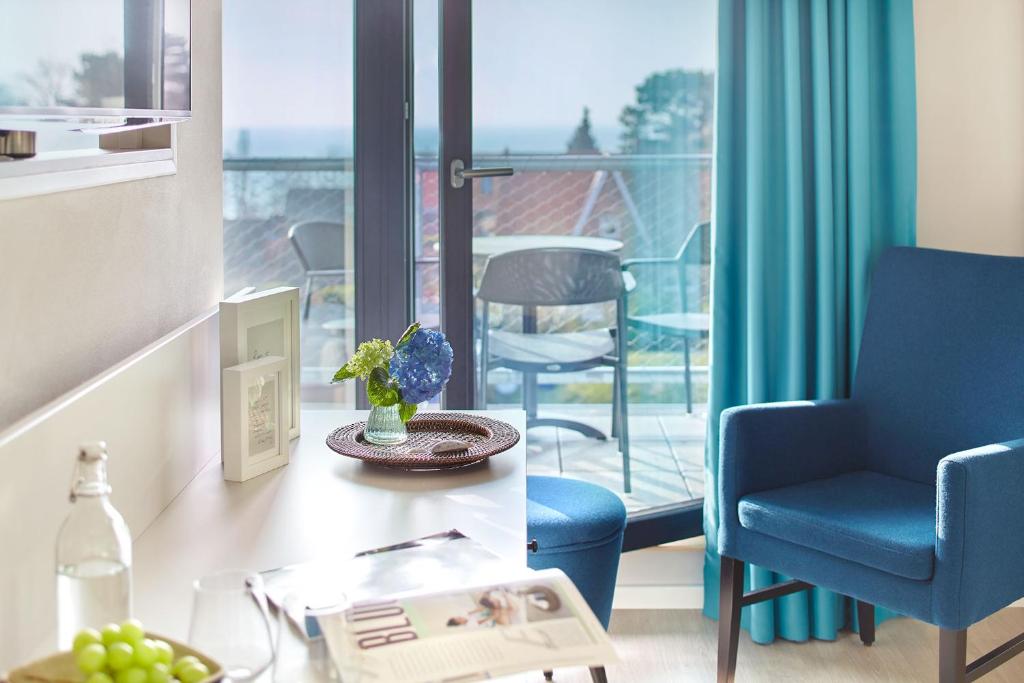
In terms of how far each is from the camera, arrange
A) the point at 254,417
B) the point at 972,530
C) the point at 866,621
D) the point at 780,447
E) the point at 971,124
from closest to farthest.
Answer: the point at 254,417 → the point at 972,530 → the point at 780,447 → the point at 866,621 → the point at 971,124

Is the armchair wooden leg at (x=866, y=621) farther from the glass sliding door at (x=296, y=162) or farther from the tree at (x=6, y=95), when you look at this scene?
the tree at (x=6, y=95)

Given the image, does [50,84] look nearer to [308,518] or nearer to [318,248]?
[308,518]

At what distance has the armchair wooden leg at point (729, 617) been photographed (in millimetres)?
2713

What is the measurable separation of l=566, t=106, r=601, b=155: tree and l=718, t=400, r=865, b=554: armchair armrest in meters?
0.83

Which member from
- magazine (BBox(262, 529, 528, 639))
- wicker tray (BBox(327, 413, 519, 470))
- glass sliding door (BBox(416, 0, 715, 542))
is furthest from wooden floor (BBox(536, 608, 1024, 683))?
magazine (BBox(262, 529, 528, 639))

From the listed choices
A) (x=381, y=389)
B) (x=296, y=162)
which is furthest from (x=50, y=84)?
(x=296, y=162)

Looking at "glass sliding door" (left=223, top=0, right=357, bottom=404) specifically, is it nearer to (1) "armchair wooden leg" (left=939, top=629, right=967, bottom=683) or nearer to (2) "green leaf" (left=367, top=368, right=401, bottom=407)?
(2) "green leaf" (left=367, top=368, right=401, bottom=407)

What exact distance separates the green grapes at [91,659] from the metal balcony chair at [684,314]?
239 centimetres

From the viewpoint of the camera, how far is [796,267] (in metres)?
3.00

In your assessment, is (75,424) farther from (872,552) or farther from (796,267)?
(796,267)

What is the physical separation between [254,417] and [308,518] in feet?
0.78

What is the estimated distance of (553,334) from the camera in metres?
3.09

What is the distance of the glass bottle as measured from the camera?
3.34 feet

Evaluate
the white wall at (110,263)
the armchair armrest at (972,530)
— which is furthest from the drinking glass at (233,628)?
the armchair armrest at (972,530)
